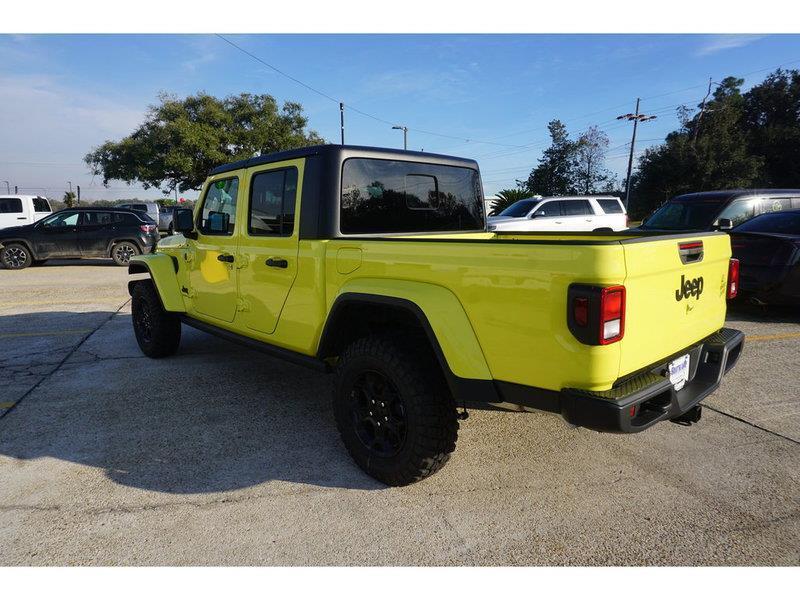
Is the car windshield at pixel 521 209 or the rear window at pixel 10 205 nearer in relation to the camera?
the car windshield at pixel 521 209

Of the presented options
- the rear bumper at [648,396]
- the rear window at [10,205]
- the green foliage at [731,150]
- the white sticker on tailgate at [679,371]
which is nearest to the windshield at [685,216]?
the rear bumper at [648,396]

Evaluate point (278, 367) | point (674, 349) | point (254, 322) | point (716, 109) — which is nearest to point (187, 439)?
point (254, 322)

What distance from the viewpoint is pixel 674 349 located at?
2.55m

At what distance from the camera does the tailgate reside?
2162 millimetres

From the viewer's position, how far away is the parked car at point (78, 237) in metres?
12.9

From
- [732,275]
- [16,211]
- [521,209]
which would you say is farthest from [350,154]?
[16,211]

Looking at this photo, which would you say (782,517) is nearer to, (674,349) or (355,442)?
(674,349)

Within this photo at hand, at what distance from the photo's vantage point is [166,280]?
486 centimetres

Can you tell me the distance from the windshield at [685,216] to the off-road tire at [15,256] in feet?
47.1

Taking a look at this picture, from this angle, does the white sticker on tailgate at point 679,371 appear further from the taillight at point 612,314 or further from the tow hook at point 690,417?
the taillight at point 612,314

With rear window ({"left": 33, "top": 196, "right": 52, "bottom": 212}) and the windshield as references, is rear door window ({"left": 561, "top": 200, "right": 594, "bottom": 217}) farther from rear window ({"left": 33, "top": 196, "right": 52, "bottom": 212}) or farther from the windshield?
rear window ({"left": 33, "top": 196, "right": 52, "bottom": 212})

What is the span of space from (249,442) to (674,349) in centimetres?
259

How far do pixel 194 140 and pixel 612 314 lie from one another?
30.4 meters

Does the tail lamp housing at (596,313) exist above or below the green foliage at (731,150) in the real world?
below
